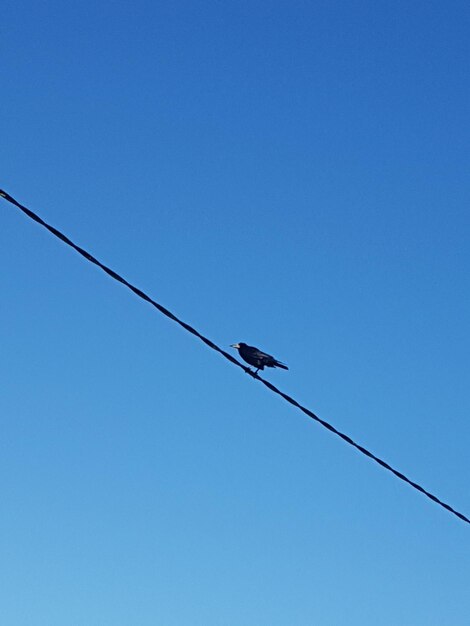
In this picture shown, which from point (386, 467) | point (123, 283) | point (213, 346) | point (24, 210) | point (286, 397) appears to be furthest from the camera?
point (386, 467)

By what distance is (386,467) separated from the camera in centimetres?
1168

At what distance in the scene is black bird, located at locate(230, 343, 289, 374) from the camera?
16859 millimetres

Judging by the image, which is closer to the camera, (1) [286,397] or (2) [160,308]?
(2) [160,308]

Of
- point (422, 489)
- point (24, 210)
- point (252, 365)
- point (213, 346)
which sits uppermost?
point (252, 365)

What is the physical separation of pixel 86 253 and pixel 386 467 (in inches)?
193

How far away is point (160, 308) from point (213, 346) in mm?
1010

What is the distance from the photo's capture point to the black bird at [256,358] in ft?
55.3

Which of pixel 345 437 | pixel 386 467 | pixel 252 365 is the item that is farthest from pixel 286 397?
pixel 252 365

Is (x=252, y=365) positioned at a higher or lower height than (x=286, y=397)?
higher

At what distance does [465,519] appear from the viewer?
13.2 m

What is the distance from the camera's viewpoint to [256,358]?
17047 mm

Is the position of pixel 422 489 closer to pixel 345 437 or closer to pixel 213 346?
pixel 345 437

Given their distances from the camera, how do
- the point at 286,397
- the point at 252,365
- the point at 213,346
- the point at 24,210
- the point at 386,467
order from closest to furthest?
the point at 24,210 → the point at 213,346 → the point at 286,397 → the point at 386,467 → the point at 252,365

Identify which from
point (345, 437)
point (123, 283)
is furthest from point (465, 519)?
point (123, 283)
